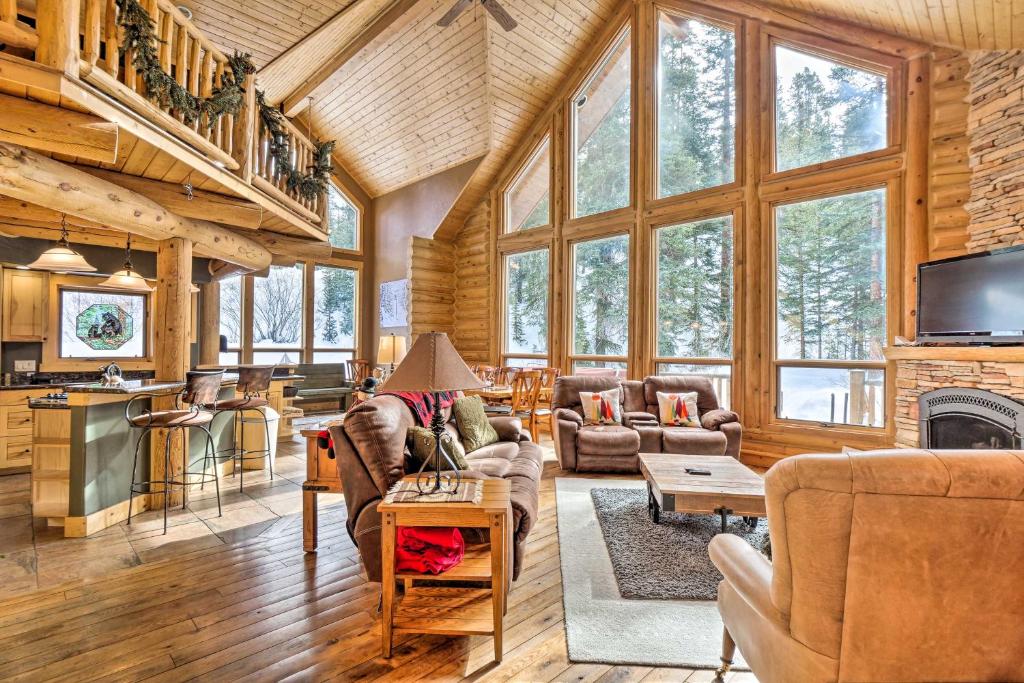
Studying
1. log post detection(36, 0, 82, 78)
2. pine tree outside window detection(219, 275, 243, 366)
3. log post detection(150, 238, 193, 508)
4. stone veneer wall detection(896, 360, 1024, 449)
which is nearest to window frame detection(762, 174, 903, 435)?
stone veneer wall detection(896, 360, 1024, 449)

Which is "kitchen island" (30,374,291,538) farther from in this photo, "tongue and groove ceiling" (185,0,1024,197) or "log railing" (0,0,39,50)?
"tongue and groove ceiling" (185,0,1024,197)

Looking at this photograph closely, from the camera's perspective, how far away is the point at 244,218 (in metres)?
4.43

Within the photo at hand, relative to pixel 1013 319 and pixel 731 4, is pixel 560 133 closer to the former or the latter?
pixel 731 4

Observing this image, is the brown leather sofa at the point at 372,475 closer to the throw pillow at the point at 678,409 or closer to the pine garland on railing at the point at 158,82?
the pine garland on railing at the point at 158,82

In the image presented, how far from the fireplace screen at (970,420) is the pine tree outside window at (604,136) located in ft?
13.4

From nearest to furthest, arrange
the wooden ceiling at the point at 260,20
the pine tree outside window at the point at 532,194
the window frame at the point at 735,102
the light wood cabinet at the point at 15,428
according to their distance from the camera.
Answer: the light wood cabinet at the point at 15,428
the wooden ceiling at the point at 260,20
the window frame at the point at 735,102
the pine tree outside window at the point at 532,194

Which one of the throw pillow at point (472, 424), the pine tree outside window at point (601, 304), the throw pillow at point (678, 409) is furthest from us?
the pine tree outside window at point (601, 304)


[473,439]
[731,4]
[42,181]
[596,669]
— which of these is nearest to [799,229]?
[731,4]

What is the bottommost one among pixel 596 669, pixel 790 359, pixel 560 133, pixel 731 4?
pixel 596 669

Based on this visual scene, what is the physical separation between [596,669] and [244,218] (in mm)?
4538

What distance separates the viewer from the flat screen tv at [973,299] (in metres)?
3.51

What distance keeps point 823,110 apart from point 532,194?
3992 mm

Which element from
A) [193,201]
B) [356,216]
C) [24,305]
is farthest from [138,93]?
[356,216]

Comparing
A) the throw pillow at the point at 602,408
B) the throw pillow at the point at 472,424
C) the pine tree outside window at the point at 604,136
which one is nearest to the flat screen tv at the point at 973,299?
the throw pillow at the point at 602,408
